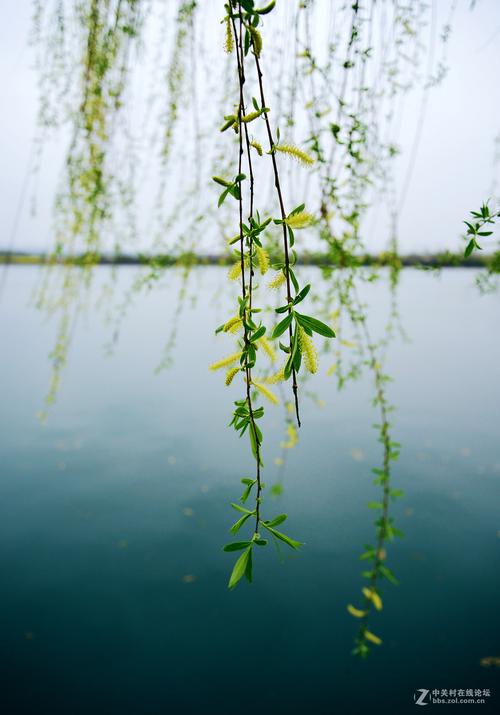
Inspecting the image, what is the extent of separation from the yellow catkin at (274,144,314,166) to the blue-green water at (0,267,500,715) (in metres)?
0.95

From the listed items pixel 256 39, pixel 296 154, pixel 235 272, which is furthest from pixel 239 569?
pixel 256 39

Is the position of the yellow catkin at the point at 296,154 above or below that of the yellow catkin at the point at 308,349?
above

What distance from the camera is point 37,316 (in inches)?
332

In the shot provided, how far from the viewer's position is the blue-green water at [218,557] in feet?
7.22

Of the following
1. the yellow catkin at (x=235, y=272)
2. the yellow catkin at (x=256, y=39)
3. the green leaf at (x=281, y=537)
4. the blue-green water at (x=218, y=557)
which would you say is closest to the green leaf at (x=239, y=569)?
the green leaf at (x=281, y=537)

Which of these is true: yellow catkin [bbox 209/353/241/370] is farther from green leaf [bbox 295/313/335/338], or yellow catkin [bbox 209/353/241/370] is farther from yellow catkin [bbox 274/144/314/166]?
yellow catkin [bbox 274/144/314/166]

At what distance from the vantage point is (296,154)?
1.24 feet

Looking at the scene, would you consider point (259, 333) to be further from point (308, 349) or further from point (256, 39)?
point (256, 39)

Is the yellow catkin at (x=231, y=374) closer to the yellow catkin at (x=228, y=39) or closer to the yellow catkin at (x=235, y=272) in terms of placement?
the yellow catkin at (x=235, y=272)

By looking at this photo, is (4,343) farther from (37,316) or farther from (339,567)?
A: (339,567)

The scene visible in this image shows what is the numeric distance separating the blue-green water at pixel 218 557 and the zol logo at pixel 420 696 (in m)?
0.02

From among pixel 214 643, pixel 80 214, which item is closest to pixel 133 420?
pixel 214 643

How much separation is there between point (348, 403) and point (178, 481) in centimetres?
225

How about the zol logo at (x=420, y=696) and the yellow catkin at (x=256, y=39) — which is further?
the zol logo at (x=420, y=696)
